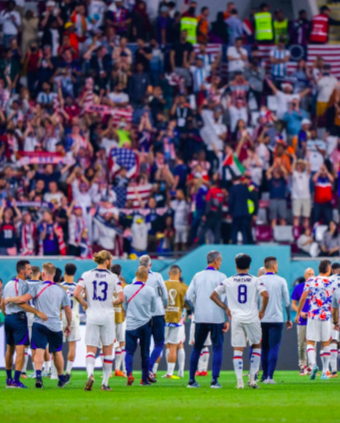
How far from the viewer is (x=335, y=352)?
17547 millimetres

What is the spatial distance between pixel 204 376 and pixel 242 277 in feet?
16.2

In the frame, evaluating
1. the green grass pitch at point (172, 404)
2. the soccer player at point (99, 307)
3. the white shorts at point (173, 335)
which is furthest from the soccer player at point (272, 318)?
the soccer player at point (99, 307)

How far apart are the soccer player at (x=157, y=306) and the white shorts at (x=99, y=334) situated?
1.89 meters

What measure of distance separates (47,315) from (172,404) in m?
3.65

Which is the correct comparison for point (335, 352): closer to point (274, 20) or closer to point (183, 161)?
point (183, 161)

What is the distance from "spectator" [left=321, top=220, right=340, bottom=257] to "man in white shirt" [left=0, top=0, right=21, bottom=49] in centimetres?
1171

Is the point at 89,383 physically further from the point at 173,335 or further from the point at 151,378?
the point at 173,335

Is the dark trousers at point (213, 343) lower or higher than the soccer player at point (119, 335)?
higher

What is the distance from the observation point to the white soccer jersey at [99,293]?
1350 centimetres

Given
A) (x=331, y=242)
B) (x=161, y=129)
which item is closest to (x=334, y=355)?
(x=331, y=242)

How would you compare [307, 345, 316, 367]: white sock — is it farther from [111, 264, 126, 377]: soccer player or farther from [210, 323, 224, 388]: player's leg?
[111, 264, 126, 377]: soccer player

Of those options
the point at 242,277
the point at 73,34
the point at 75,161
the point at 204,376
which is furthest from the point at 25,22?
the point at 242,277

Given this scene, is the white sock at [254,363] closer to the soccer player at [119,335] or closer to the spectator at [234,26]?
the soccer player at [119,335]

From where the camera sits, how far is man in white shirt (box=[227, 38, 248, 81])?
2889 cm
